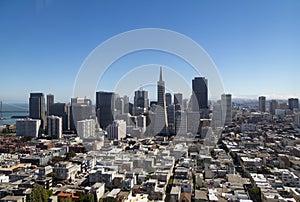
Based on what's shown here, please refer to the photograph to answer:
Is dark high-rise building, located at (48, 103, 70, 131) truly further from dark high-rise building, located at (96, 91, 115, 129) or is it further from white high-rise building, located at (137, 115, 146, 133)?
white high-rise building, located at (137, 115, 146, 133)

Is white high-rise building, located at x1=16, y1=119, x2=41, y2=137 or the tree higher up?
white high-rise building, located at x1=16, y1=119, x2=41, y2=137

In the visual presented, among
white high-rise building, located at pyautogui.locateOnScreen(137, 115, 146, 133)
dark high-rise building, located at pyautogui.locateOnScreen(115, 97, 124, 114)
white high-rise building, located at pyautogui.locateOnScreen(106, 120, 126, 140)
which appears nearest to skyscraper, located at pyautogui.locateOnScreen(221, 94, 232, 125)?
white high-rise building, located at pyautogui.locateOnScreen(137, 115, 146, 133)

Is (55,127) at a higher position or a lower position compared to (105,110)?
lower

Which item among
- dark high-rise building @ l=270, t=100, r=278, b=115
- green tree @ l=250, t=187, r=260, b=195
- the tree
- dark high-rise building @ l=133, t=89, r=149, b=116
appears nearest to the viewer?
the tree

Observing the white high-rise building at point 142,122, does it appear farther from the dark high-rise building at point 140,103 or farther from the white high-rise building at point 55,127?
the white high-rise building at point 55,127

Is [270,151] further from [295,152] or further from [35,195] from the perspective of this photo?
[35,195]

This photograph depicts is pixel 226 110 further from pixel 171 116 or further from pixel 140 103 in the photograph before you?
pixel 140 103

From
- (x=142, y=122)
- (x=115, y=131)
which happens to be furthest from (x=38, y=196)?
(x=142, y=122)

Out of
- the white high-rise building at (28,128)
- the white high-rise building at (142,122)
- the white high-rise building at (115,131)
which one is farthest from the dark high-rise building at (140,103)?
the white high-rise building at (28,128)

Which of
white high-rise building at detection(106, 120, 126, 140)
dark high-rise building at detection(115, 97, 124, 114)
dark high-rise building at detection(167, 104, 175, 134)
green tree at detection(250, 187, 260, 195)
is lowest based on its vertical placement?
green tree at detection(250, 187, 260, 195)
